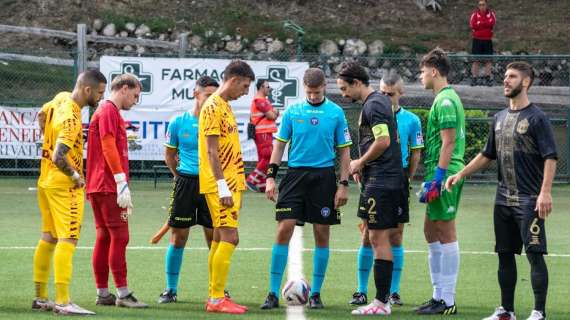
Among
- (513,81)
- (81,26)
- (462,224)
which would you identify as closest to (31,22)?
(81,26)

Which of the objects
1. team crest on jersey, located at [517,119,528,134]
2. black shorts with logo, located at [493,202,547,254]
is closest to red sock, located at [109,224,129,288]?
black shorts with logo, located at [493,202,547,254]

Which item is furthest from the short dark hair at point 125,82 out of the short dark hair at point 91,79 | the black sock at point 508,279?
the black sock at point 508,279

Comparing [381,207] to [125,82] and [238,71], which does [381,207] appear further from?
[125,82]

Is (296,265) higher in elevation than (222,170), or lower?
lower

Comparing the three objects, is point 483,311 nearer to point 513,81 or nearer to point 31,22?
point 513,81

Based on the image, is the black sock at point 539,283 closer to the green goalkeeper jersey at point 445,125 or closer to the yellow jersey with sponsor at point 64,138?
the green goalkeeper jersey at point 445,125

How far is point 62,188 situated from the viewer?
9.86 meters

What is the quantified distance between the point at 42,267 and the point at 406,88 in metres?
17.3

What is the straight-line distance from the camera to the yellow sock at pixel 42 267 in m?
10.1

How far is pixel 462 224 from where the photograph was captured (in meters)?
17.2

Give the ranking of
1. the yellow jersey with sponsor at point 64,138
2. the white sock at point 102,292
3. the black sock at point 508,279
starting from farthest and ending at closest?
the white sock at point 102,292 → the yellow jersey with sponsor at point 64,138 → the black sock at point 508,279

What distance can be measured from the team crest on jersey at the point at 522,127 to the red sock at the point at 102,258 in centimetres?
367

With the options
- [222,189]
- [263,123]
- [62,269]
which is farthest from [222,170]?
[263,123]

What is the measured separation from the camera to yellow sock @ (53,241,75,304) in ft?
31.8
